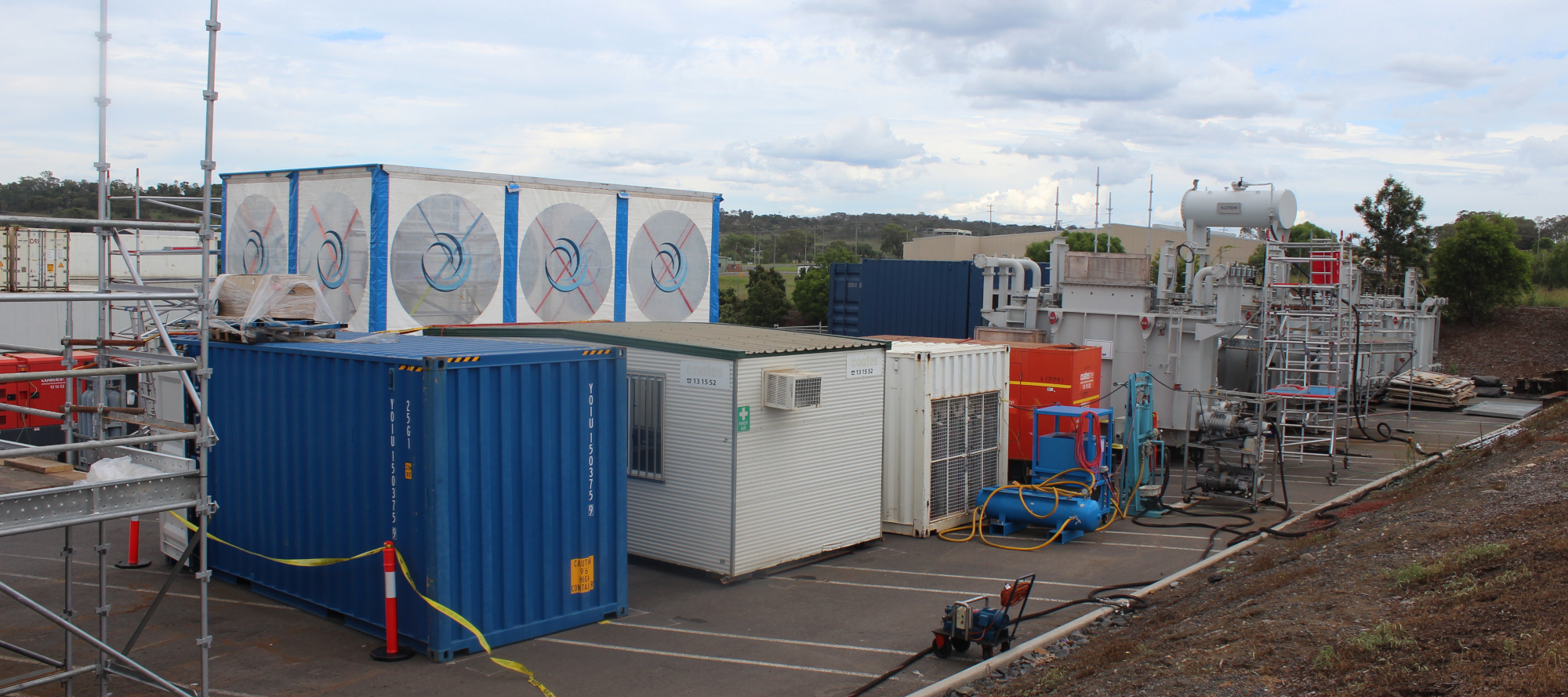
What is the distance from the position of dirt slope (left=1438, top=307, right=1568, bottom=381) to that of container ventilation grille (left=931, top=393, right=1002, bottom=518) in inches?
1151

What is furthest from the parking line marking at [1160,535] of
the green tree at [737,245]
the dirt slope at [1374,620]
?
the green tree at [737,245]

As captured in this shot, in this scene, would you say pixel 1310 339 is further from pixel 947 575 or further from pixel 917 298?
pixel 917 298

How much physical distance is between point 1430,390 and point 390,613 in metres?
30.1

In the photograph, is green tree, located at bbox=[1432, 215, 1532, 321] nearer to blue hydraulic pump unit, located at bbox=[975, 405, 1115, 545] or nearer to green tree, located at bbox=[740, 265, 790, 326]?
green tree, located at bbox=[740, 265, 790, 326]

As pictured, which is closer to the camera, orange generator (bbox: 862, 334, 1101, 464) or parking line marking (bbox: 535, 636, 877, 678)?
parking line marking (bbox: 535, 636, 877, 678)

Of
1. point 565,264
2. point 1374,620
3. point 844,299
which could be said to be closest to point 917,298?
point 844,299

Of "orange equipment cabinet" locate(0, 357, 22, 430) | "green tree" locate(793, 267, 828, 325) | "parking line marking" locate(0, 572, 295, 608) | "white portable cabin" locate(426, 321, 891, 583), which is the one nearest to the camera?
"parking line marking" locate(0, 572, 295, 608)

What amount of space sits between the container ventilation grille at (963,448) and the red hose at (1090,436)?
4.14 feet

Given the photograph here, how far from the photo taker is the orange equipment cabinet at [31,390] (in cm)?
1719

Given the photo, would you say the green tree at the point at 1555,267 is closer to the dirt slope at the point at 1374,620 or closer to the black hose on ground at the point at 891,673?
the dirt slope at the point at 1374,620

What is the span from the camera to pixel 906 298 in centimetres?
2692

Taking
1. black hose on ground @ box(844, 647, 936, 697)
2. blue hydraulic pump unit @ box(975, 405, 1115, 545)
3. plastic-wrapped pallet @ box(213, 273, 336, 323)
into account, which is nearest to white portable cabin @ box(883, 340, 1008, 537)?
blue hydraulic pump unit @ box(975, 405, 1115, 545)

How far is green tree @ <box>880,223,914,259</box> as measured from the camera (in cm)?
10388

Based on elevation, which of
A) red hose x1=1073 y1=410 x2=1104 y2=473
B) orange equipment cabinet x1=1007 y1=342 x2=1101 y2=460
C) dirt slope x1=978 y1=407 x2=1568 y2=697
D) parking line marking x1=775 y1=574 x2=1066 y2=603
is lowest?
parking line marking x1=775 y1=574 x2=1066 y2=603
